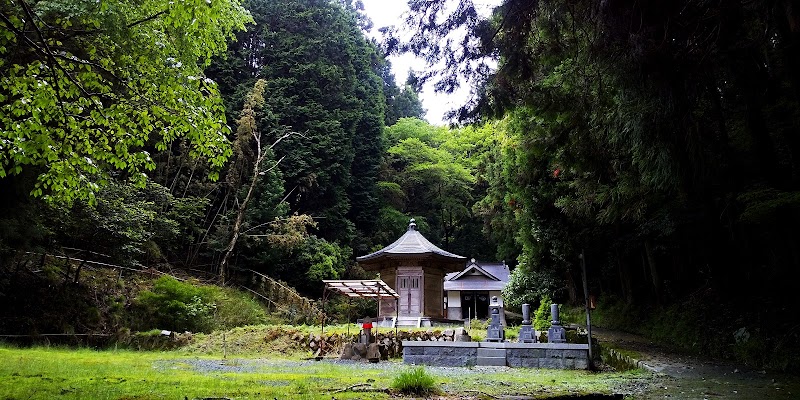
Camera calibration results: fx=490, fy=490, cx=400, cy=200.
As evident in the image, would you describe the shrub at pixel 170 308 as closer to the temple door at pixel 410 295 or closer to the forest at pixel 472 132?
the forest at pixel 472 132

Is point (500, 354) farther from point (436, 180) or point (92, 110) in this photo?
point (436, 180)

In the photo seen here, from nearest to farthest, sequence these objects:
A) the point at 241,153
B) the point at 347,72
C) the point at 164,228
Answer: the point at 164,228 < the point at 241,153 < the point at 347,72

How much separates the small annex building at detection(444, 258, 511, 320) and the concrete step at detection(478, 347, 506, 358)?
1899 cm

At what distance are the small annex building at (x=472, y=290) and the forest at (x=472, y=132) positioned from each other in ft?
14.9

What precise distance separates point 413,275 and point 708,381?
14.5m

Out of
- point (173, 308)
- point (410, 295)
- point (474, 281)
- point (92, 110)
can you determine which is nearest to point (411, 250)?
point (410, 295)

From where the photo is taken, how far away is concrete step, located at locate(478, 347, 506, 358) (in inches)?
406

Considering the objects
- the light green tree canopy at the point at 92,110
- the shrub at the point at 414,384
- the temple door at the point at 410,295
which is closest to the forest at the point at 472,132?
the light green tree canopy at the point at 92,110

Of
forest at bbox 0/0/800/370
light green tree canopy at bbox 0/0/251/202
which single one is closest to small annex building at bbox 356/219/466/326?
forest at bbox 0/0/800/370

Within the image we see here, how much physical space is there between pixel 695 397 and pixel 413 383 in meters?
3.08

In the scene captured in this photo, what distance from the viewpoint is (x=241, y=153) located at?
24.4 m

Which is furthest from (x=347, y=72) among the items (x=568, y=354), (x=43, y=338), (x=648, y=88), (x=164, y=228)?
(x=648, y=88)

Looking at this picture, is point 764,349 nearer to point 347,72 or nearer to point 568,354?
point 568,354

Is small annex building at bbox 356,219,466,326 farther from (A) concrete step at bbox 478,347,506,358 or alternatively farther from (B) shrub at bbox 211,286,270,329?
(A) concrete step at bbox 478,347,506,358
